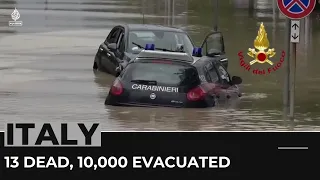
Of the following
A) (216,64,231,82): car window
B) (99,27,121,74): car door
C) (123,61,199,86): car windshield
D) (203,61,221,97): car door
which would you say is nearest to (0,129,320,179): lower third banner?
(123,61,199,86): car windshield

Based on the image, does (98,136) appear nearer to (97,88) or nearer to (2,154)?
(2,154)

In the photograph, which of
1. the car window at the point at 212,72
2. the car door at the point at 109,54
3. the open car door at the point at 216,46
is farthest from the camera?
the car door at the point at 109,54

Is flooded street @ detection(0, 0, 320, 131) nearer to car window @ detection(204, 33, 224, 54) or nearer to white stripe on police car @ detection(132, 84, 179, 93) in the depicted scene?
white stripe on police car @ detection(132, 84, 179, 93)

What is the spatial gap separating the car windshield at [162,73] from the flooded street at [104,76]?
1.73ft

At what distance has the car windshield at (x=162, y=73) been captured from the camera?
16703 millimetres

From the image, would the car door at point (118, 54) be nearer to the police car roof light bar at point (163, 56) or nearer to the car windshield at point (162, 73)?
the police car roof light bar at point (163, 56)

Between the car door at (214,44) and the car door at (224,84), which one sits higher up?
the car door at (214,44)

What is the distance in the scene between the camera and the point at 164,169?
8164 millimetres

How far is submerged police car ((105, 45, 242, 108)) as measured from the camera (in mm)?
16672

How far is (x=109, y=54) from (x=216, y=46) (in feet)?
11.0

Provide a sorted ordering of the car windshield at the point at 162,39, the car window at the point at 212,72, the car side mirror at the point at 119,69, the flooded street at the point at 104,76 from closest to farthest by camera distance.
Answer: the flooded street at the point at 104,76 → the car window at the point at 212,72 → the car side mirror at the point at 119,69 → the car windshield at the point at 162,39

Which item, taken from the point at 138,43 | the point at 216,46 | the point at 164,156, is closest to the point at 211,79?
the point at 138,43

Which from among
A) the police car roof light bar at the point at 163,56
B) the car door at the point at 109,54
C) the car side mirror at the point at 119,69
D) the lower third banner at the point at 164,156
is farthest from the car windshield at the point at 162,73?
the lower third banner at the point at 164,156

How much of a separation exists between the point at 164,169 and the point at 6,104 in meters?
10.7
